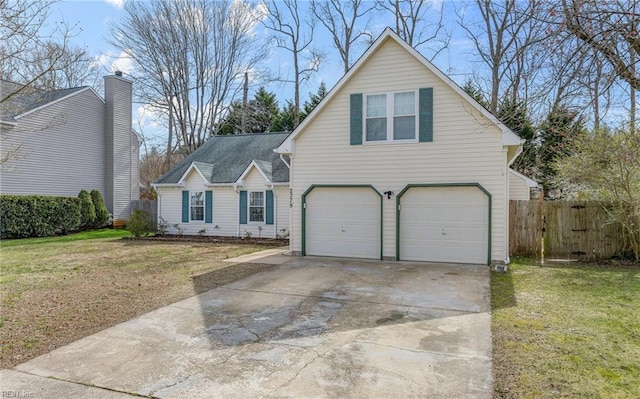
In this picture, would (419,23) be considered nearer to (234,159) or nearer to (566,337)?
(234,159)

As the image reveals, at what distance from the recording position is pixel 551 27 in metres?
4.20

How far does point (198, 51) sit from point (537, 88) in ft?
90.9

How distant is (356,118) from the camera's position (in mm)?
11820

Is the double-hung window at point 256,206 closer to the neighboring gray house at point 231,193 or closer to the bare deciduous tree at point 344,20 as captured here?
the neighboring gray house at point 231,193

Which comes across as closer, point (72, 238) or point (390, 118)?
point (390, 118)

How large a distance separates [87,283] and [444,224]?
882 cm

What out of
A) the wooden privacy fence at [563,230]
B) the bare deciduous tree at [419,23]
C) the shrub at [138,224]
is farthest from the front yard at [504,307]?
the bare deciduous tree at [419,23]

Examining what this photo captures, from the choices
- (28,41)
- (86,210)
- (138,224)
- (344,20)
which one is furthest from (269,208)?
(344,20)

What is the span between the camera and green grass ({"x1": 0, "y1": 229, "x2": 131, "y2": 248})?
16.0 m

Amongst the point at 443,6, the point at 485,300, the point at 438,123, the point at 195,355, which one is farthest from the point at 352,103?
the point at 443,6

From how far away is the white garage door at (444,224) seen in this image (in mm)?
10812

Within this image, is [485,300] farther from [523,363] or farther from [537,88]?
[537,88]

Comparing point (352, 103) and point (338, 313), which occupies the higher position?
point (352, 103)

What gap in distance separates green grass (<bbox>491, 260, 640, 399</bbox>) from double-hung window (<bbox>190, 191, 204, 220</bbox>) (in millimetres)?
13691
